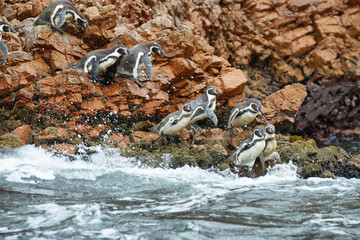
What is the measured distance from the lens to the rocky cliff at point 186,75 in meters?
8.85

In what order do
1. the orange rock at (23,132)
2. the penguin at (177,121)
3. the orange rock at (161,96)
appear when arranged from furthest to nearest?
the orange rock at (161,96) < the penguin at (177,121) < the orange rock at (23,132)

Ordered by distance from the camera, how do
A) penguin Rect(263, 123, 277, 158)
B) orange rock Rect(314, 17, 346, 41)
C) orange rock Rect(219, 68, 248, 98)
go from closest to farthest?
penguin Rect(263, 123, 277, 158) → orange rock Rect(219, 68, 248, 98) → orange rock Rect(314, 17, 346, 41)

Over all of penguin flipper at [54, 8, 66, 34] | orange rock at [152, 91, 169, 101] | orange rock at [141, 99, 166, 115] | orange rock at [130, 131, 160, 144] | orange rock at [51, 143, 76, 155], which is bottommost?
orange rock at [51, 143, 76, 155]

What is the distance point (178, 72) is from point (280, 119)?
123 inches

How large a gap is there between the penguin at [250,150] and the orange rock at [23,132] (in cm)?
434

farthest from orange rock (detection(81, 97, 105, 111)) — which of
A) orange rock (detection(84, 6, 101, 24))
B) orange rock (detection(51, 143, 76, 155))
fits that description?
orange rock (detection(84, 6, 101, 24))

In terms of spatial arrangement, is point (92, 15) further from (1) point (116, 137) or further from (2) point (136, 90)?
(1) point (116, 137)

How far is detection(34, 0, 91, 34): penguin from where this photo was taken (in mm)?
10109

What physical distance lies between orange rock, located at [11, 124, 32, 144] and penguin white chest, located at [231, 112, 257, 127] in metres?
4.61

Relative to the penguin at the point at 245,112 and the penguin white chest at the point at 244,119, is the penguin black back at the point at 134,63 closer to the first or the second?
the penguin at the point at 245,112

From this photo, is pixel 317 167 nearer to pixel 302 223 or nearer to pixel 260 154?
pixel 260 154

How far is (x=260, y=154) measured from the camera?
8438 mm

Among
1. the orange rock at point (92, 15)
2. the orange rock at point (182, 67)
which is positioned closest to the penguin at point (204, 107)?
the orange rock at point (182, 67)

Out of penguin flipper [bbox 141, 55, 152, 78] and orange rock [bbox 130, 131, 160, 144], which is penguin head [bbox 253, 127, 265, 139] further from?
penguin flipper [bbox 141, 55, 152, 78]
